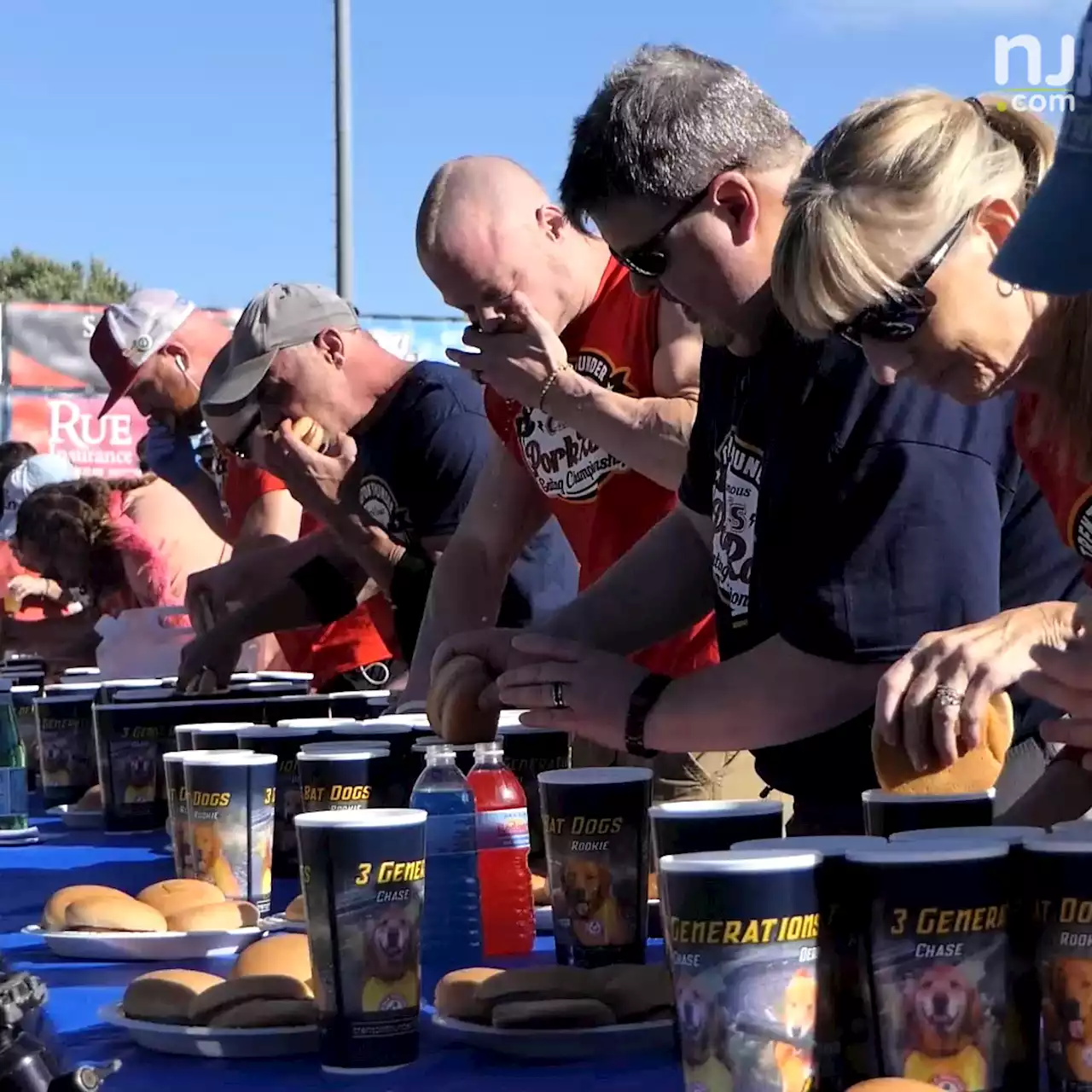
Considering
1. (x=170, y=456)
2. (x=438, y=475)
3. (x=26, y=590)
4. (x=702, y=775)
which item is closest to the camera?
(x=702, y=775)

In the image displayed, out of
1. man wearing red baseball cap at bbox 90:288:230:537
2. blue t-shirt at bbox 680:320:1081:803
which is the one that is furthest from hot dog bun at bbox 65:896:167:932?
man wearing red baseball cap at bbox 90:288:230:537

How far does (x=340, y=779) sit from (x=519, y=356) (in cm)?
95

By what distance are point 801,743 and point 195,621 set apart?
2.55 meters

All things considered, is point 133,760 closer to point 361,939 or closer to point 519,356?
point 519,356

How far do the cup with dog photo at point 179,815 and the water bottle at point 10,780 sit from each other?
734 millimetres

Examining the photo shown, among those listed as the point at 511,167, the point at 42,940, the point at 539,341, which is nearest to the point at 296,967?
the point at 42,940

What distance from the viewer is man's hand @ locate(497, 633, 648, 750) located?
6.58 ft

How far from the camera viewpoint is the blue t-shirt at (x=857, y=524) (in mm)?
1788

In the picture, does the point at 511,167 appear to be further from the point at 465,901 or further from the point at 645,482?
the point at 465,901

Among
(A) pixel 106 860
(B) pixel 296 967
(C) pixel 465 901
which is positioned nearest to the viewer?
(B) pixel 296 967

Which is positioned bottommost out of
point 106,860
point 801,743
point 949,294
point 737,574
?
point 106,860

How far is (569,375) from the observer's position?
279 cm

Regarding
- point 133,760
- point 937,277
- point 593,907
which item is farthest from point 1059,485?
A: point 133,760

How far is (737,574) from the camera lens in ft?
7.09
